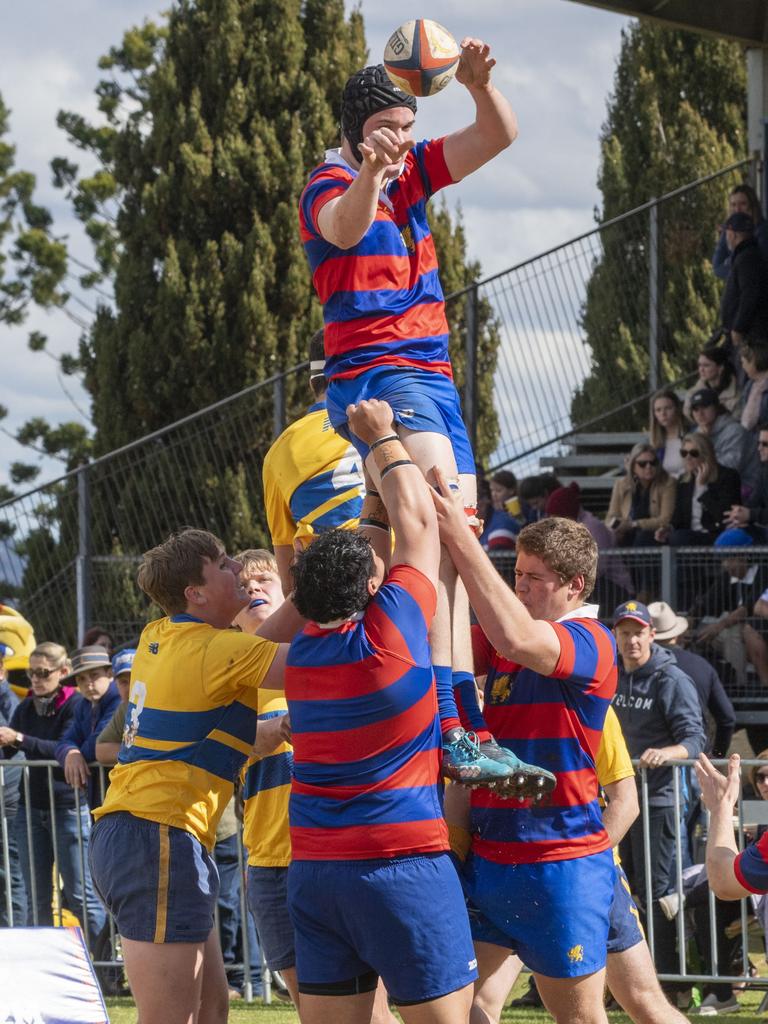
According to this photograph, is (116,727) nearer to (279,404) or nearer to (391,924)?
(391,924)

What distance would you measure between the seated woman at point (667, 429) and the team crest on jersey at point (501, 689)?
8274mm

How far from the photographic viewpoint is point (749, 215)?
1412cm

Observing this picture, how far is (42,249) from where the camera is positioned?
3064 centimetres

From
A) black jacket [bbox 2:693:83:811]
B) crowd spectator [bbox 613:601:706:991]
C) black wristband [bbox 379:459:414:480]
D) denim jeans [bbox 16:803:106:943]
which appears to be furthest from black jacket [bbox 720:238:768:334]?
black wristband [bbox 379:459:414:480]

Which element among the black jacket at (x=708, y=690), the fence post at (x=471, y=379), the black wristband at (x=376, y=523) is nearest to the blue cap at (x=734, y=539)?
the black jacket at (x=708, y=690)

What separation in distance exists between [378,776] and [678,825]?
4.12 metres

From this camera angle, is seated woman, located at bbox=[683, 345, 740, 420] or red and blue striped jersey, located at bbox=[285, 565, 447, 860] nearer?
red and blue striped jersey, located at bbox=[285, 565, 447, 860]

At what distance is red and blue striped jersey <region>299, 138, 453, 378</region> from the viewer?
5.29 metres

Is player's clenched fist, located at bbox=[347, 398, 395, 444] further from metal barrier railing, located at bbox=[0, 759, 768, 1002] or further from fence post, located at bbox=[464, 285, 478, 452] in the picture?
fence post, located at bbox=[464, 285, 478, 452]

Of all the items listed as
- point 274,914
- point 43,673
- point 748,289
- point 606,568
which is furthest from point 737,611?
point 274,914

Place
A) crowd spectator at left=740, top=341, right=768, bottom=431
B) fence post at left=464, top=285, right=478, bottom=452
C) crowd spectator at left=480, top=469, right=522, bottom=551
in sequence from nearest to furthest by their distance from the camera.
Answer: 1. crowd spectator at left=740, top=341, right=768, bottom=431
2. crowd spectator at left=480, top=469, right=522, bottom=551
3. fence post at left=464, top=285, right=478, bottom=452

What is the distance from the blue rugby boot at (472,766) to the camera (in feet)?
14.9

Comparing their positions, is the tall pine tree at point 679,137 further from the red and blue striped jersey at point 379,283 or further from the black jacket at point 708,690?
the red and blue striped jersey at point 379,283

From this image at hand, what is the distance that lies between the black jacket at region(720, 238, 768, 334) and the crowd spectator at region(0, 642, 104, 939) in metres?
6.75
